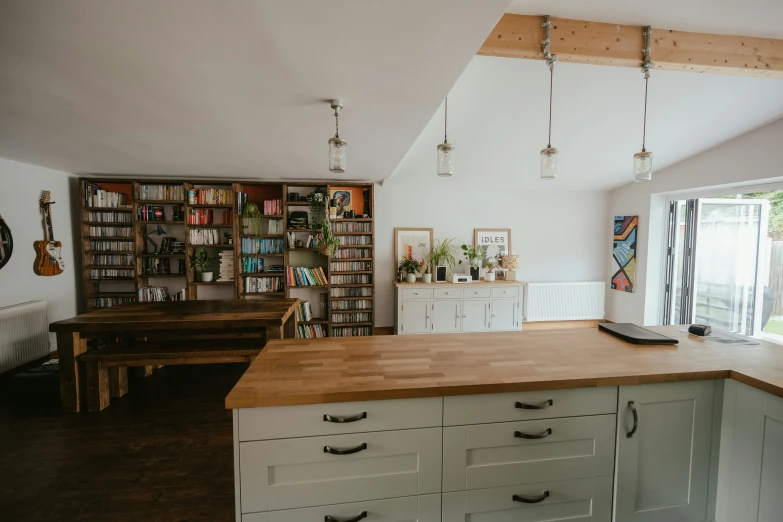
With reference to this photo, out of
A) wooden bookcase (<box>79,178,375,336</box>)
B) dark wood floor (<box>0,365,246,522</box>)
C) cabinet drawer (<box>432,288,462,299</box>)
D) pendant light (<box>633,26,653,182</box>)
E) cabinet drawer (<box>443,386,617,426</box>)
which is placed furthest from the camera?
cabinet drawer (<box>432,288,462,299</box>)

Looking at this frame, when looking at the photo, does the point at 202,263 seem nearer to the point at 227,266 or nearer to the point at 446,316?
the point at 227,266

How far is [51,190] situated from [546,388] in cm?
584

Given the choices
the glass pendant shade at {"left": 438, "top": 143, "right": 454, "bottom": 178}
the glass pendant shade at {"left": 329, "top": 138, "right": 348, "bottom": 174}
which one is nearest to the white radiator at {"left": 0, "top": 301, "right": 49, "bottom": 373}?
the glass pendant shade at {"left": 329, "top": 138, "right": 348, "bottom": 174}

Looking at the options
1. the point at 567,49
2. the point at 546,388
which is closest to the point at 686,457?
the point at 546,388

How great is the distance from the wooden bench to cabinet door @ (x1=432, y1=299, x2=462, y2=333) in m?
2.73

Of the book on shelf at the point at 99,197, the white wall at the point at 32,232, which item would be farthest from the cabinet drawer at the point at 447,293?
the white wall at the point at 32,232

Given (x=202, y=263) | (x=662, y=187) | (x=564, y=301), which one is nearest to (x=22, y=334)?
(x=202, y=263)

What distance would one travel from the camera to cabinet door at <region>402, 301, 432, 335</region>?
4992mm

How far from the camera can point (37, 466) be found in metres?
2.22

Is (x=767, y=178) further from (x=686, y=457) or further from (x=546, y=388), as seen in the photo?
(x=546, y=388)

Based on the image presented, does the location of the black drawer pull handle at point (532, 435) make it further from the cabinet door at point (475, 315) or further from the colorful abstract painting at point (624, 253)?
the colorful abstract painting at point (624, 253)

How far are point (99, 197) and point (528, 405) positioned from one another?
5688mm

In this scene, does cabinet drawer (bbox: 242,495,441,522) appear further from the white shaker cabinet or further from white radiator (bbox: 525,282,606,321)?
white radiator (bbox: 525,282,606,321)

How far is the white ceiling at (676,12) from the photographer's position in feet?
6.72
